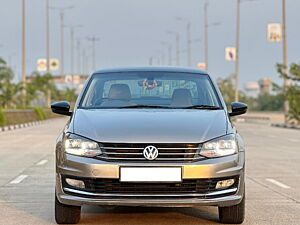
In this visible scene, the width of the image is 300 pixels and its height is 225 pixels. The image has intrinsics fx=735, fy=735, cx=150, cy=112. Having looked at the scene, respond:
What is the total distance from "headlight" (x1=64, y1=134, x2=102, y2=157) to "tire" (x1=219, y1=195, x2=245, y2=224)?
1456 millimetres

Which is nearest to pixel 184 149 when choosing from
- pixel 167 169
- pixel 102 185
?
pixel 167 169

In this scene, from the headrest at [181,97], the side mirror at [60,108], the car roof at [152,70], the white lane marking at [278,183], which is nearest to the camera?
the headrest at [181,97]

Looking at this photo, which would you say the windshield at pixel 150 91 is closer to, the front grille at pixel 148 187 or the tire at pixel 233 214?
the tire at pixel 233 214

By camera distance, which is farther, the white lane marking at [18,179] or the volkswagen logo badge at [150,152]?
the white lane marking at [18,179]

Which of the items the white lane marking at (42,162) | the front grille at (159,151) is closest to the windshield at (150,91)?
the front grille at (159,151)

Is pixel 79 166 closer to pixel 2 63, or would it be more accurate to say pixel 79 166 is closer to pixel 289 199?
pixel 289 199

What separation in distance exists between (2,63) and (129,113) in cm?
4747

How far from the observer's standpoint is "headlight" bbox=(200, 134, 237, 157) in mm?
6855

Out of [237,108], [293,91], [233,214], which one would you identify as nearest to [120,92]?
[237,108]

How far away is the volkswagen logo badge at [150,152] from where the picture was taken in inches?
266

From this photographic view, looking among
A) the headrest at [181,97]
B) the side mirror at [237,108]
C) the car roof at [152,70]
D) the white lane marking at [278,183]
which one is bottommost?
the white lane marking at [278,183]

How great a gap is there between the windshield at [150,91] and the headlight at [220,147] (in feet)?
3.39

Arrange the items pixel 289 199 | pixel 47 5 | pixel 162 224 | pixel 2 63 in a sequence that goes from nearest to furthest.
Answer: pixel 162 224 → pixel 289 199 → pixel 2 63 → pixel 47 5

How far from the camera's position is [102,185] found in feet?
22.4
